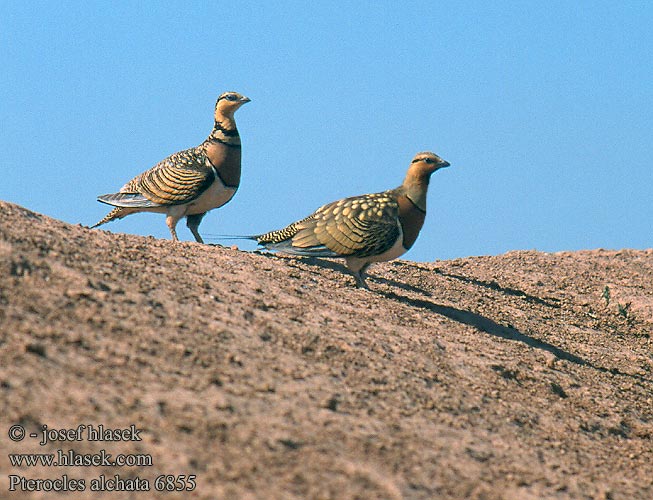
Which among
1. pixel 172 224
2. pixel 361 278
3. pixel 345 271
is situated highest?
pixel 172 224

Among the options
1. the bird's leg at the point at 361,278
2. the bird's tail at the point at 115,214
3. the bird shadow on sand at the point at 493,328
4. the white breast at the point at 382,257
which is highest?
the bird's tail at the point at 115,214

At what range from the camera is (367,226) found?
11320mm

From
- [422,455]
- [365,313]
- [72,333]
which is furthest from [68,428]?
[365,313]

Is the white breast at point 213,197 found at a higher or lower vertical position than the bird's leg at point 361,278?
higher

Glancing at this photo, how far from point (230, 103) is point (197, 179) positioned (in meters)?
1.21

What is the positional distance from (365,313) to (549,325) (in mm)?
3149

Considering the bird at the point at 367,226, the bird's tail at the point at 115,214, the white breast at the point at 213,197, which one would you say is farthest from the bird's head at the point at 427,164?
the bird's tail at the point at 115,214

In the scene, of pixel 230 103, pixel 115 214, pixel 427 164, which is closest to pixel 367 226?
pixel 427 164

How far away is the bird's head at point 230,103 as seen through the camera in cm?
1352

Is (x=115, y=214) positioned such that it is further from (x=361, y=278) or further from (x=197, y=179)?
(x=361, y=278)

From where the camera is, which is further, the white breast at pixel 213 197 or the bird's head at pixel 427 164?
the white breast at pixel 213 197

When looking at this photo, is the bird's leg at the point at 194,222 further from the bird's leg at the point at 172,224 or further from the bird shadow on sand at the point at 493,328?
the bird shadow on sand at the point at 493,328

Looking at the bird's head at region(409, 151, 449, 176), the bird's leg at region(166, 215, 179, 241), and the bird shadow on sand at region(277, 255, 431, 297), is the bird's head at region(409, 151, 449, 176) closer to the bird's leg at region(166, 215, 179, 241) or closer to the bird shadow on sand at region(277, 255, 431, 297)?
the bird shadow on sand at region(277, 255, 431, 297)

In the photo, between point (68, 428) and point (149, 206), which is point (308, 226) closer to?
point (149, 206)
